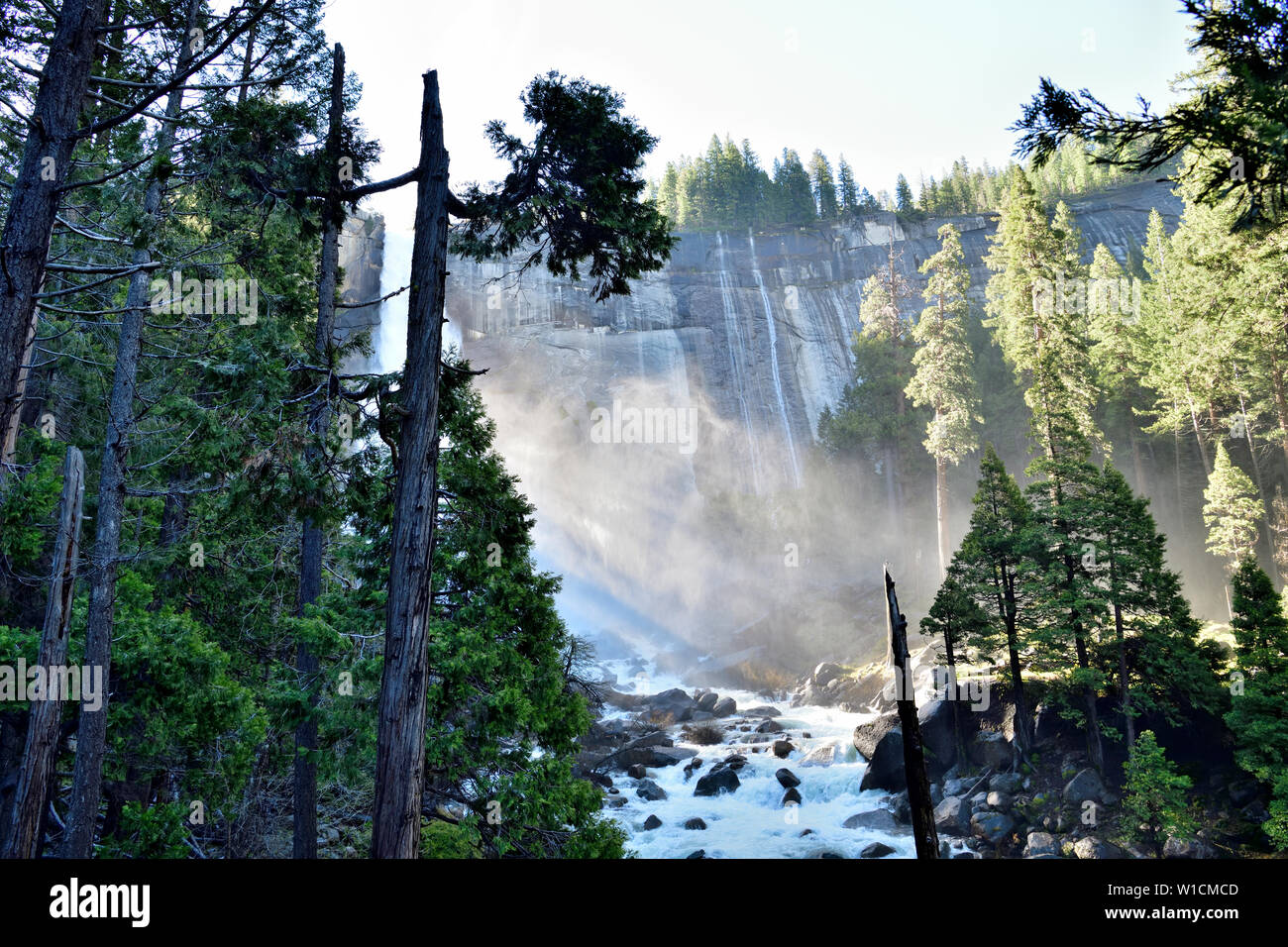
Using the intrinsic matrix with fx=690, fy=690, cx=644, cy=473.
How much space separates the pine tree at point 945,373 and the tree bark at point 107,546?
32.8 m

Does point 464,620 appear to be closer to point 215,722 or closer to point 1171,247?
point 215,722

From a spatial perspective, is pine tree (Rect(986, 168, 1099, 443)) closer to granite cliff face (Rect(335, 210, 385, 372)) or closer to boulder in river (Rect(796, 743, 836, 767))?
boulder in river (Rect(796, 743, 836, 767))

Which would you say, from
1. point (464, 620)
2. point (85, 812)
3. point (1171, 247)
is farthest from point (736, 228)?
point (85, 812)

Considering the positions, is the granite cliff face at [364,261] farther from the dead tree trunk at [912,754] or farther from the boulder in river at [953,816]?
the dead tree trunk at [912,754]

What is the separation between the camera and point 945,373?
35375 millimetres

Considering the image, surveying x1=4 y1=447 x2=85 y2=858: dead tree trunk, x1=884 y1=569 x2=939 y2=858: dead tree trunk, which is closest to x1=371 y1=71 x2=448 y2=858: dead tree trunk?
x1=4 y1=447 x2=85 y2=858: dead tree trunk

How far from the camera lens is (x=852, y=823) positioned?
22.1m

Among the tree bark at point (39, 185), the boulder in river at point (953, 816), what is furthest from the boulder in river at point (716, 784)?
the tree bark at point (39, 185)

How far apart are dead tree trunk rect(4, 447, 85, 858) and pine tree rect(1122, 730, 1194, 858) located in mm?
21279

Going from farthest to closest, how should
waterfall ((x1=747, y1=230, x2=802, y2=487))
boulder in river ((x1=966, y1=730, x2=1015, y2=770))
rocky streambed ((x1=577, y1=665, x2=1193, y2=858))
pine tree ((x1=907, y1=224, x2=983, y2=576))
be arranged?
waterfall ((x1=747, y1=230, x2=802, y2=487))
pine tree ((x1=907, y1=224, x2=983, y2=576))
boulder in river ((x1=966, y1=730, x2=1015, y2=770))
rocky streambed ((x1=577, y1=665, x2=1193, y2=858))

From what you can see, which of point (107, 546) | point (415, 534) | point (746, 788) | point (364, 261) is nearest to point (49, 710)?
point (415, 534)

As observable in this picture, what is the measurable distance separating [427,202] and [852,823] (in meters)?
22.4

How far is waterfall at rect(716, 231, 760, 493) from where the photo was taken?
5688 centimetres

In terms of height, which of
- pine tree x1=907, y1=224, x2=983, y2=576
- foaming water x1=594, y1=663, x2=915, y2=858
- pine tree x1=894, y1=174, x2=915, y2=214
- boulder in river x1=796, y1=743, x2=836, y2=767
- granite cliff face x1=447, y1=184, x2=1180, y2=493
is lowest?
foaming water x1=594, y1=663, x2=915, y2=858
